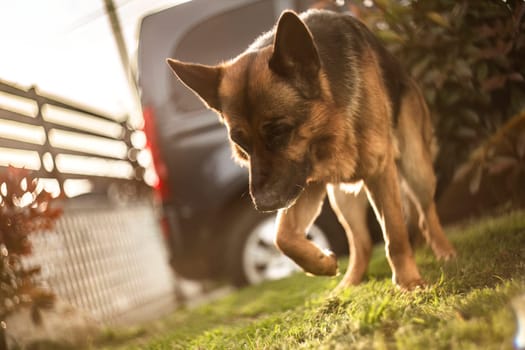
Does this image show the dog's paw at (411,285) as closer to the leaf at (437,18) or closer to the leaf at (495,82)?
the leaf at (495,82)

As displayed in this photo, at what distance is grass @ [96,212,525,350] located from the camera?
1578 mm

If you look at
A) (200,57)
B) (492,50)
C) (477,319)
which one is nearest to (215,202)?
(200,57)

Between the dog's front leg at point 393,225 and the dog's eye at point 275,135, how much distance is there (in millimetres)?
582

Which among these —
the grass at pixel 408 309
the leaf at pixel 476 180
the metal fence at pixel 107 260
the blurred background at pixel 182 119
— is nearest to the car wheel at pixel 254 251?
the blurred background at pixel 182 119

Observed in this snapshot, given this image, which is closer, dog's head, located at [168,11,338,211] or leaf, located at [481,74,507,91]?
dog's head, located at [168,11,338,211]

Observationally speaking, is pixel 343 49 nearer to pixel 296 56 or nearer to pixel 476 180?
pixel 296 56

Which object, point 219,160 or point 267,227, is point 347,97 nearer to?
point 219,160

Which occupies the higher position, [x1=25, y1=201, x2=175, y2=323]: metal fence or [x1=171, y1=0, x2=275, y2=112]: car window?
[x1=171, y1=0, x2=275, y2=112]: car window

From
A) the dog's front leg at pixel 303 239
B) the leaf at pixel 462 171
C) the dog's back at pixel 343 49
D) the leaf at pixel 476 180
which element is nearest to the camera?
the dog's back at pixel 343 49

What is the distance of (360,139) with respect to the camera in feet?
8.27

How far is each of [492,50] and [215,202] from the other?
95.2 inches

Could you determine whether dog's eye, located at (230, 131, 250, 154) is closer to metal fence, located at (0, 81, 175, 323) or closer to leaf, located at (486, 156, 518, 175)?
metal fence, located at (0, 81, 175, 323)

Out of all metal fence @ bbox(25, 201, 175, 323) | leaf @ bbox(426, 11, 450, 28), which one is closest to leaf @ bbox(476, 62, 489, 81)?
leaf @ bbox(426, 11, 450, 28)

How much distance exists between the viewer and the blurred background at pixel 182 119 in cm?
289
